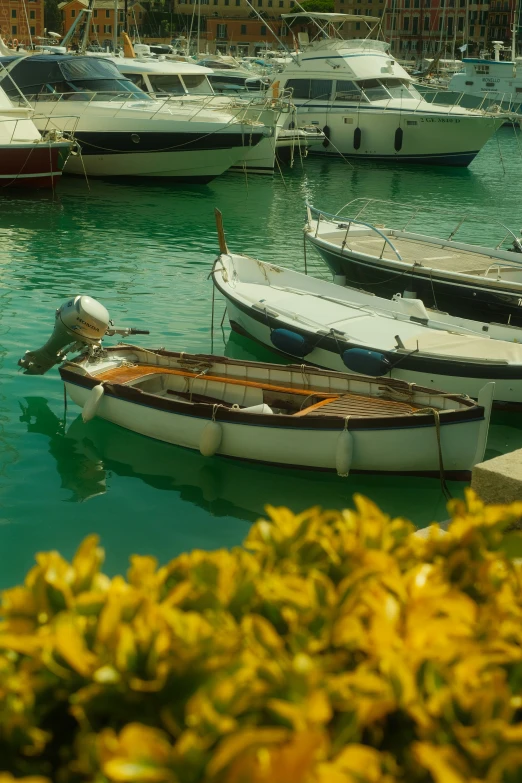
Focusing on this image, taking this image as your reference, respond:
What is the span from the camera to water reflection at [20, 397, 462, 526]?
9.27 metres

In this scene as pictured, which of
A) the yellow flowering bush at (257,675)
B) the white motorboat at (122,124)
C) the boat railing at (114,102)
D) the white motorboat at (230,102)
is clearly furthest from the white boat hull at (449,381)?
the white motorboat at (230,102)

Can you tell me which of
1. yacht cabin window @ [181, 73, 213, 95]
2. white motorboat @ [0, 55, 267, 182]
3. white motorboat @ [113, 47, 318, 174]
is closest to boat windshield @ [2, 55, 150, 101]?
white motorboat @ [0, 55, 267, 182]

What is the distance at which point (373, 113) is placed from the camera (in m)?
35.0

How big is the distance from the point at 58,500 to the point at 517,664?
7.34 metres

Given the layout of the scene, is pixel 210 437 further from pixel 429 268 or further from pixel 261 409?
pixel 429 268

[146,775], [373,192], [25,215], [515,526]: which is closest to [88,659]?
[146,775]

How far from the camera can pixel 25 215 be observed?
75.4 feet

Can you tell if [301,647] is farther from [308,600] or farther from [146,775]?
A: [146,775]

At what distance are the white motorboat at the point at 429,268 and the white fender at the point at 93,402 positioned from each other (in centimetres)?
552

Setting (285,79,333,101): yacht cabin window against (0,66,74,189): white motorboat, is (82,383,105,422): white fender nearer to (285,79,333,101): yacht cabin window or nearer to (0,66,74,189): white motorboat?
(0,66,74,189): white motorboat

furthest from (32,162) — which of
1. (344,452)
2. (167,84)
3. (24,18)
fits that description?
(24,18)

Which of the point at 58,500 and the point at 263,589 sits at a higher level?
the point at 263,589

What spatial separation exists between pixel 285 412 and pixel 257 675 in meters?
8.15

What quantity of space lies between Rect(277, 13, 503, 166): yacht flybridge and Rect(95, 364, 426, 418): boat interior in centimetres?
2593
